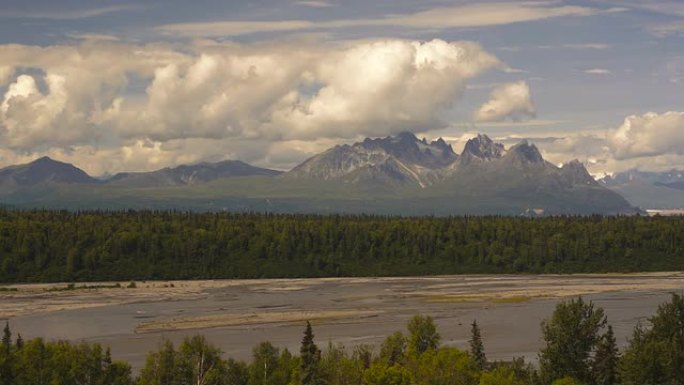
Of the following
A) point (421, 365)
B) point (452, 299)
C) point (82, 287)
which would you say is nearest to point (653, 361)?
point (421, 365)

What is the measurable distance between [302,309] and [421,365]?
7897 centimetres

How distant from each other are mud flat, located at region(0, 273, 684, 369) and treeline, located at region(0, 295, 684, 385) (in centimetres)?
2335

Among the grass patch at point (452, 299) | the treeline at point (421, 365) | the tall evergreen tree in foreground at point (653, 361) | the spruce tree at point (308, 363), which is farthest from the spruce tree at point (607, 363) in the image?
the grass patch at point (452, 299)

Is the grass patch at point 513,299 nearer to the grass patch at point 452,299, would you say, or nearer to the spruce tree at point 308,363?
the grass patch at point 452,299

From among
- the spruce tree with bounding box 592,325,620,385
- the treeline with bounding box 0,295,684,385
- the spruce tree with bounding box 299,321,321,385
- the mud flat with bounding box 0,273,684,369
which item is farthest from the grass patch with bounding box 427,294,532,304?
the spruce tree with bounding box 299,321,321,385

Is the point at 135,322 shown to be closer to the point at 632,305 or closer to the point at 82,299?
the point at 82,299

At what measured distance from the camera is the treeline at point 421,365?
57.0m

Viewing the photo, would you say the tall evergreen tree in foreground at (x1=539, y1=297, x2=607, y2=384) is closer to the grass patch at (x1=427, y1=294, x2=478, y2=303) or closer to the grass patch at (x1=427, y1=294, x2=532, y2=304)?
the grass patch at (x1=427, y1=294, x2=532, y2=304)

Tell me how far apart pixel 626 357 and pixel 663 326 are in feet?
20.3

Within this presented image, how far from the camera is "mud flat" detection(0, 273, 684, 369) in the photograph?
10750 cm

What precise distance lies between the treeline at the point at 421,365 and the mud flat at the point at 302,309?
2335 cm

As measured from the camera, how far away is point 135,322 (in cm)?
12838

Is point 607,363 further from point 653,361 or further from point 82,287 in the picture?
point 82,287

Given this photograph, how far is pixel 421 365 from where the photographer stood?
64.8 meters
